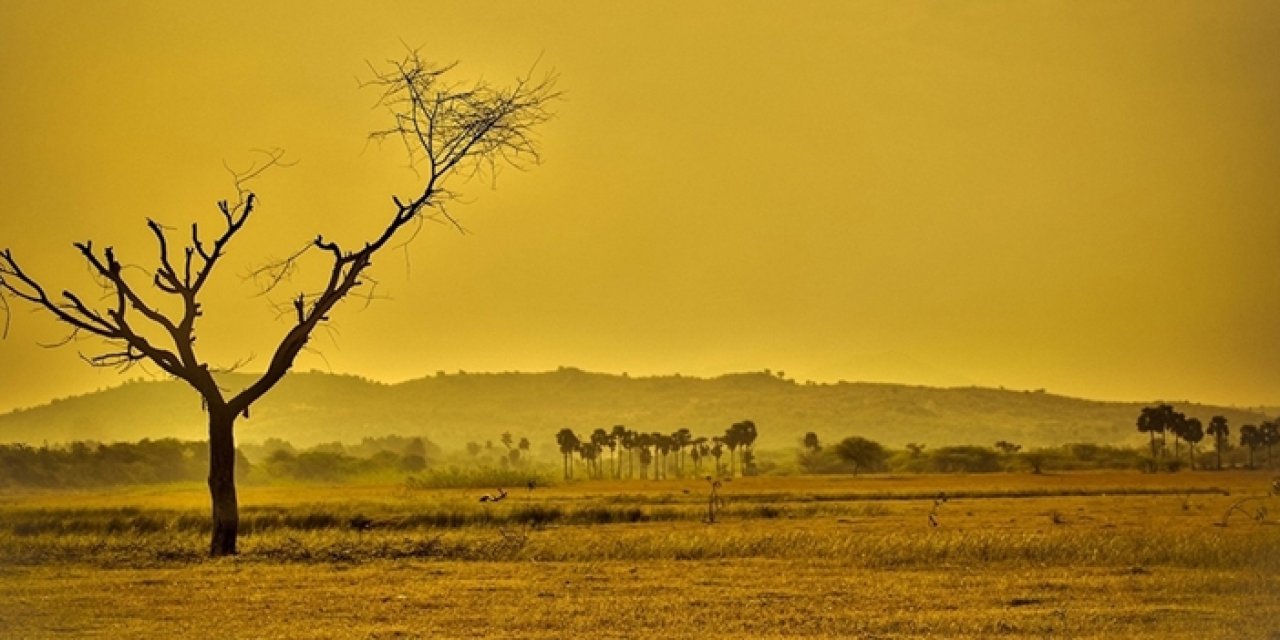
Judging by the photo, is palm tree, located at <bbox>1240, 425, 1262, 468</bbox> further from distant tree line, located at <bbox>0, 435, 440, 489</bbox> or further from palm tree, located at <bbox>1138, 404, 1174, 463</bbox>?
distant tree line, located at <bbox>0, 435, 440, 489</bbox>

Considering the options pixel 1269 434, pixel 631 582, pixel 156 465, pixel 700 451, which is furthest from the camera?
pixel 700 451

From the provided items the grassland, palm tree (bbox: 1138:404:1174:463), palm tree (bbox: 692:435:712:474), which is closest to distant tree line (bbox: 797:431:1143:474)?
palm tree (bbox: 1138:404:1174:463)

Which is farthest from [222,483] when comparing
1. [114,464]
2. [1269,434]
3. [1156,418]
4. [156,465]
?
[1156,418]

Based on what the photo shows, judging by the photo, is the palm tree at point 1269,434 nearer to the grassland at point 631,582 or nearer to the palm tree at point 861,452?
the palm tree at point 861,452

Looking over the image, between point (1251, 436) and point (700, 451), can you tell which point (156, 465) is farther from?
point (1251, 436)

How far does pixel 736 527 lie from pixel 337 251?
1503cm

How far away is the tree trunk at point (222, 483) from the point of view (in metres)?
28.1

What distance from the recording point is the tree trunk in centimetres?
2814

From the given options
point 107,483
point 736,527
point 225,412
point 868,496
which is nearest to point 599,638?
point 225,412

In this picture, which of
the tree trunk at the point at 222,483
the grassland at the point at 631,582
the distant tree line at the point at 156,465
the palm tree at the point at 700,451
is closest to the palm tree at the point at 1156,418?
the palm tree at the point at 700,451

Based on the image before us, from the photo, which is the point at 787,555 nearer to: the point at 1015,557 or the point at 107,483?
the point at 1015,557

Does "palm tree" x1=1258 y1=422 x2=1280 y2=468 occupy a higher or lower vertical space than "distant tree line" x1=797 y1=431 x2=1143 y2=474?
higher

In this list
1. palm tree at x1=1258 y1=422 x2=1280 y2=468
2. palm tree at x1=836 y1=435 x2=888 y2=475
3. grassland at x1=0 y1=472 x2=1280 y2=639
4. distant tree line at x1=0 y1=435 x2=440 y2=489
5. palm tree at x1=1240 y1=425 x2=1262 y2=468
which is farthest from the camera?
palm tree at x1=836 y1=435 x2=888 y2=475

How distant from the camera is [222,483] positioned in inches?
1120
